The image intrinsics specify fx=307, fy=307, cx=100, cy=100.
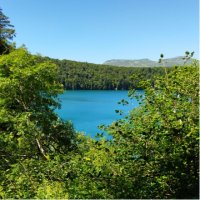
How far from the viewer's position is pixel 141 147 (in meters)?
9.07

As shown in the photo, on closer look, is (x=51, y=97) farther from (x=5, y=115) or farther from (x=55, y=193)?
(x=55, y=193)

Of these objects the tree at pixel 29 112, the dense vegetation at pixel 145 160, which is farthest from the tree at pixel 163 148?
the tree at pixel 29 112

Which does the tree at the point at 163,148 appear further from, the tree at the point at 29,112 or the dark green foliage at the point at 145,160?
the tree at the point at 29,112

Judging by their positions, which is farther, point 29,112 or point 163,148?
point 29,112

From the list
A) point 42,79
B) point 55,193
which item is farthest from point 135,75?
point 42,79

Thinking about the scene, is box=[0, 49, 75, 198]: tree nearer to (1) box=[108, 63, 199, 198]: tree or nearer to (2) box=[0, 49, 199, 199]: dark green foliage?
(2) box=[0, 49, 199, 199]: dark green foliage

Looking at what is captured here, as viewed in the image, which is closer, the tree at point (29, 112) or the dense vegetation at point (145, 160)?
the dense vegetation at point (145, 160)

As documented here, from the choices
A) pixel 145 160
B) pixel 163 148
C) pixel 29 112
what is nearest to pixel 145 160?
pixel 145 160

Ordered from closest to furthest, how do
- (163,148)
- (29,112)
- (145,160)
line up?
(163,148) < (145,160) < (29,112)

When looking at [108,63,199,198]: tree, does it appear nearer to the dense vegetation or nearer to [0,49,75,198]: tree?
the dense vegetation

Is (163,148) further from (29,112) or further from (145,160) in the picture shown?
(29,112)

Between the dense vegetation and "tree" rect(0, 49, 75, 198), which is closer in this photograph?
the dense vegetation

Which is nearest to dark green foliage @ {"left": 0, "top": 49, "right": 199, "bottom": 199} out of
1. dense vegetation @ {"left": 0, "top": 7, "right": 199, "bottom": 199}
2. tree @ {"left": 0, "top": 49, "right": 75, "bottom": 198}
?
dense vegetation @ {"left": 0, "top": 7, "right": 199, "bottom": 199}

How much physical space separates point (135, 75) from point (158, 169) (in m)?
3.90
